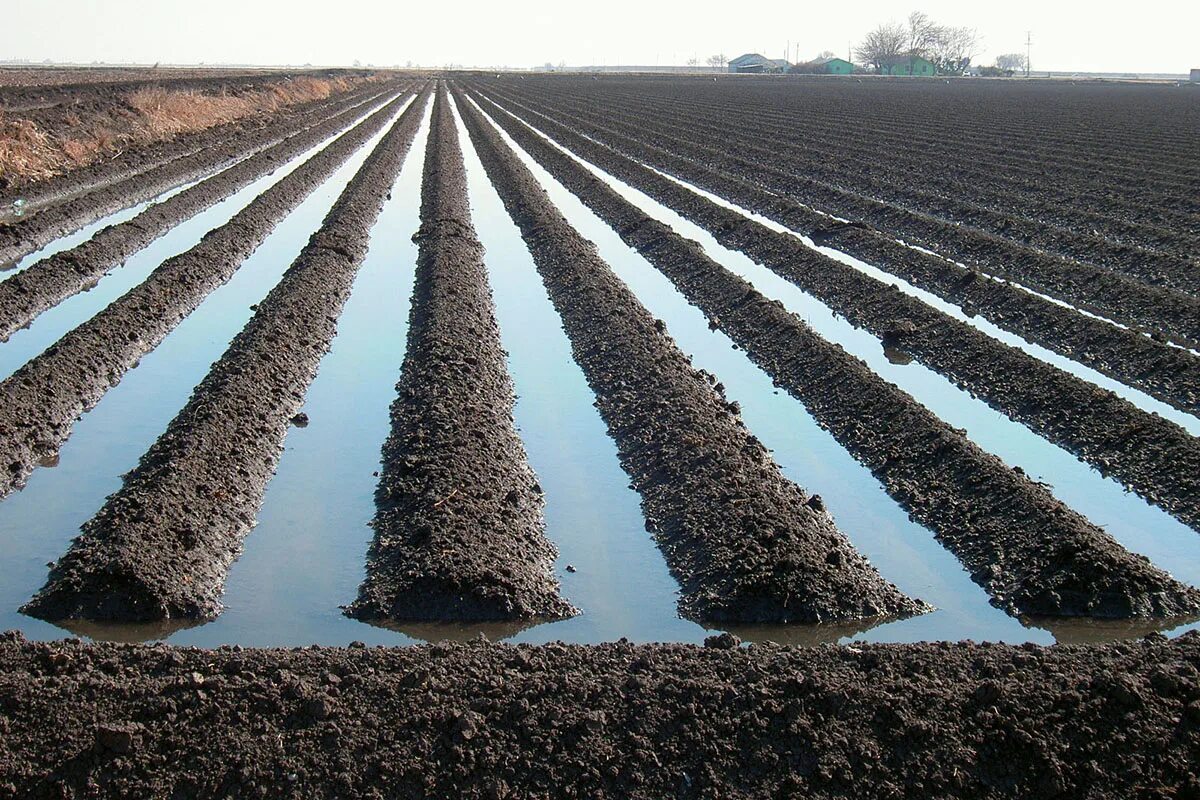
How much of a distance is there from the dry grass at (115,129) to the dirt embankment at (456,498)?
15.0 m

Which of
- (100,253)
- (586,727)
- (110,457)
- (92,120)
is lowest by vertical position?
(586,727)

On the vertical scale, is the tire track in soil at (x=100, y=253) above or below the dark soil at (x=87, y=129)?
below

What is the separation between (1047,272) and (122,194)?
15.7 m

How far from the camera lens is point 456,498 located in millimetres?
7082

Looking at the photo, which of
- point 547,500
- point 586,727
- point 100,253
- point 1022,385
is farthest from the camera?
point 100,253

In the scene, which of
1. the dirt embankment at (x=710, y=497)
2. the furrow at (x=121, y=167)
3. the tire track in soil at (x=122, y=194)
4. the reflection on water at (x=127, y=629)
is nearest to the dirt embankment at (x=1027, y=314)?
the dirt embankment at (x=710, y=497)

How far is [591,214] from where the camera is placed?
19.7m

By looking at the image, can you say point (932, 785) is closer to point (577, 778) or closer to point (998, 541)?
point (577, 778)

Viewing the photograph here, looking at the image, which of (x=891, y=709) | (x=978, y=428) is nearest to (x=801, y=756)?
(x=891, y=709)

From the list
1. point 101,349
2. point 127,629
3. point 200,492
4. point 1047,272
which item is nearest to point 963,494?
point 200,492

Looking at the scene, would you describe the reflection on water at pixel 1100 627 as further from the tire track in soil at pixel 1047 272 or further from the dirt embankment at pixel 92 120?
the dirt embankment at pixel 92 120

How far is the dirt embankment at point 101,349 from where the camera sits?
8281 mm

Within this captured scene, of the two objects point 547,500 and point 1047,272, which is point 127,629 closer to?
point 547,500

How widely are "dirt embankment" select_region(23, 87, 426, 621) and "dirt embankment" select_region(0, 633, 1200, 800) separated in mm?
829
